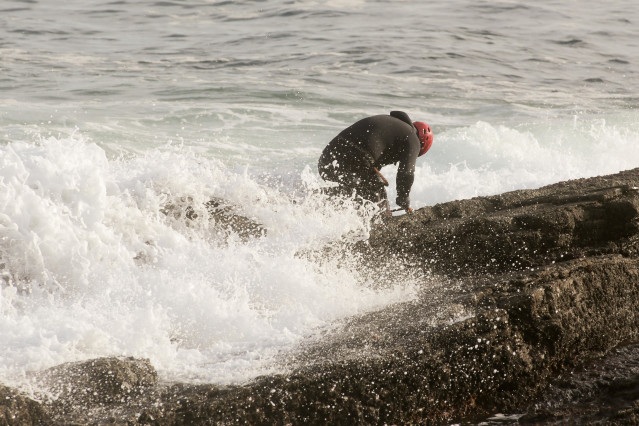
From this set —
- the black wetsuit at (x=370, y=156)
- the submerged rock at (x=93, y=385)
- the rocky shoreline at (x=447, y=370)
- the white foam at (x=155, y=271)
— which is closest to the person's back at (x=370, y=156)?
the black wetsuit at (x=370, y=156)

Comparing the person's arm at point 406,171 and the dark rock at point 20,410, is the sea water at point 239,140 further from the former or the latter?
the person's arm at point 406,171

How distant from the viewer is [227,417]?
2.89 m

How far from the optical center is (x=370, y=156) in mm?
6215

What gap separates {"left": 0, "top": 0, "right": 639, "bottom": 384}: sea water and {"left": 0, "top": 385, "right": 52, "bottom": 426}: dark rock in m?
0.37

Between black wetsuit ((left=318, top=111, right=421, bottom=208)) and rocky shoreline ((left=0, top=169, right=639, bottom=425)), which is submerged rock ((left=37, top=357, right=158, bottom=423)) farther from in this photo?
black wetsuit ((left=318, top=111, right=421, bottom=208))

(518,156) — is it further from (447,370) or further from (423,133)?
(447,370)

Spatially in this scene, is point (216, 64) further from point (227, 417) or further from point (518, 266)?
point (227, 417)

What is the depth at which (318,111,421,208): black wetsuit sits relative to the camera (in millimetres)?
6215

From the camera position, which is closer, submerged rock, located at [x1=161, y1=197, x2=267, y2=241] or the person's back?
submerged rock, located at [x1=161, y1=197, x2=267, y2=241]

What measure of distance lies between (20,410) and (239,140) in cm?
910

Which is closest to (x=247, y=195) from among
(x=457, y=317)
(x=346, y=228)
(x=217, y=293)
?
(x=346, y=228)

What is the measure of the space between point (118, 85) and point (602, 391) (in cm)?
1291

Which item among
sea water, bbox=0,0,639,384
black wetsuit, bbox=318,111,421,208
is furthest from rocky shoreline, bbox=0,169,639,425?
black wetsuit, bbox=318,111,421,208

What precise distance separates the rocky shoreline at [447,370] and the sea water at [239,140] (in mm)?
241
